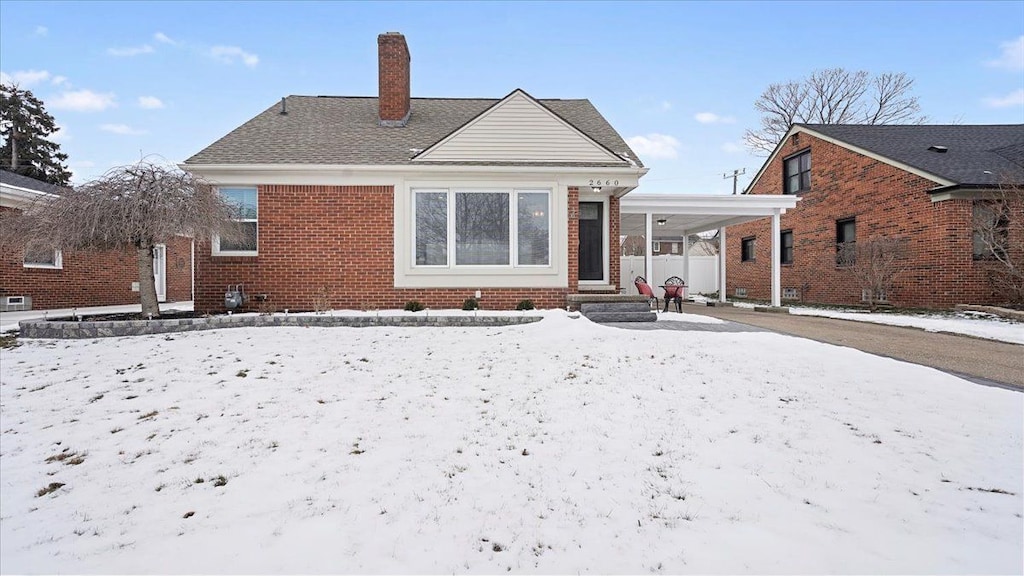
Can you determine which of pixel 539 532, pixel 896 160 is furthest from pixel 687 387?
pixel 896 160

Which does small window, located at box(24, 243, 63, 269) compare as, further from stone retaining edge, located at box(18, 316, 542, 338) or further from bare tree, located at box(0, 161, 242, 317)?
stone retaining edge, located at box(18, 316, 542, 338)

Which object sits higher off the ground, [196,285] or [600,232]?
[600,232]

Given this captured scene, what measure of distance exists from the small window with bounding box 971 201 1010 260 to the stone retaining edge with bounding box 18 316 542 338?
448 inches

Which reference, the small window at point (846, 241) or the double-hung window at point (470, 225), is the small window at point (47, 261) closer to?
the double-hung window at point (470, 225)

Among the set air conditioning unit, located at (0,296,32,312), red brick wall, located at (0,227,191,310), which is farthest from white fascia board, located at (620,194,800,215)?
air conditioning unit, located at (0,296,32,312)

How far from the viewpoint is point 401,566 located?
215cm

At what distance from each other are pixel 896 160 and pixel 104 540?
57.4 ft

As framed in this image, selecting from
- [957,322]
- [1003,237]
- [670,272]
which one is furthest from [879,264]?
[670,272]

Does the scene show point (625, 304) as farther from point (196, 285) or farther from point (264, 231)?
point (196, 285)

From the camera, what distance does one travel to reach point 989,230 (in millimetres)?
10891

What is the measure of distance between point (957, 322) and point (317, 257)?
1350 cm

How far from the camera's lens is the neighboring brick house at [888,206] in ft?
37.6

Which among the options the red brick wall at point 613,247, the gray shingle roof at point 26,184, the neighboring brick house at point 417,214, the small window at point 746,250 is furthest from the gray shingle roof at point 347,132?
the small window at point 746,250

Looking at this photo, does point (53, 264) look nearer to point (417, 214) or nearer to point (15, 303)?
point (15, 303)
